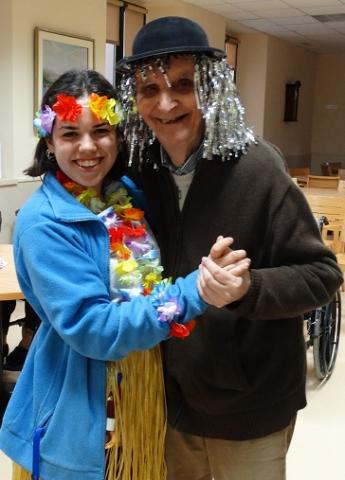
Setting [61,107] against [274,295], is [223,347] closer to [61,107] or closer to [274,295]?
[274,295]

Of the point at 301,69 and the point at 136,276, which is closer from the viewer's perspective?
the point at 136,276

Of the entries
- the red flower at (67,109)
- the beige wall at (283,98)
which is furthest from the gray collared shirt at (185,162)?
the beige wall at (283,98)

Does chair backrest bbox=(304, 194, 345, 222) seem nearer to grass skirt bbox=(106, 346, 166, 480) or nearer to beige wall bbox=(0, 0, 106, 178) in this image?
beige wall bbox=(0, 0, 106, 178)

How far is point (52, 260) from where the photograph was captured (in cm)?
111

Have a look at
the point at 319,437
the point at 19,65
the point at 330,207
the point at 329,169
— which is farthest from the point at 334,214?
the point at 329,169

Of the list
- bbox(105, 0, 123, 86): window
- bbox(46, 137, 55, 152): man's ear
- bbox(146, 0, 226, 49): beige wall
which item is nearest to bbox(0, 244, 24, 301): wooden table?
bbox(46, 137, 55, 152): man's ear

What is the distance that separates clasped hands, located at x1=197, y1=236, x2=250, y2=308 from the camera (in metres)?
1.06

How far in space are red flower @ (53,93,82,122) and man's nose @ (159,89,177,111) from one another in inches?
7.1

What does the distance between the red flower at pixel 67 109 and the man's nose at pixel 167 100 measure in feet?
0.59

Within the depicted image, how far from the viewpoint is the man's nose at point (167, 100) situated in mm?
1212

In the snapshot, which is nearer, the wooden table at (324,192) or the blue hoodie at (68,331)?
the blue hoodie at (68,331)

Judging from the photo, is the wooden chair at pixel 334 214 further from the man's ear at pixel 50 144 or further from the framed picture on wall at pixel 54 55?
the man's ear at pixel 50 144

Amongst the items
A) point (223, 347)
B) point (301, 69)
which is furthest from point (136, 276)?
point (301, 69)

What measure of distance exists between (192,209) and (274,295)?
276 mm
